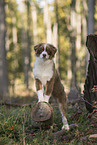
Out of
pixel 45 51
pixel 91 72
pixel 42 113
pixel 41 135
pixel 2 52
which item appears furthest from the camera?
pixel 2 52

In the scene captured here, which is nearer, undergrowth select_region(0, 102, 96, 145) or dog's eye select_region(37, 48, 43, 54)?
dog's eye select_region(37, 48, 43, 54)

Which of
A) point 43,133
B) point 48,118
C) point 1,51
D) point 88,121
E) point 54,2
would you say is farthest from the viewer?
point 54,2

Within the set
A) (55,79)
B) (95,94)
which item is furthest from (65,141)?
(95,94)

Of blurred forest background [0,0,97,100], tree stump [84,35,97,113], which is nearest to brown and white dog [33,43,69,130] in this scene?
tree stump [84,35,97,113]

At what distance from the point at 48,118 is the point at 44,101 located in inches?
15.5

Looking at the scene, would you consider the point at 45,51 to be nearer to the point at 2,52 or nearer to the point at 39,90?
the point at 39,90

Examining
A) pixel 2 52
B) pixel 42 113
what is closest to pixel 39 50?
pixel 42 113

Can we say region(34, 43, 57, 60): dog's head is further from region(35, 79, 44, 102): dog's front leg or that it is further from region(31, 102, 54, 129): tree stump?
region(31, 102, 54, 129): tree stump

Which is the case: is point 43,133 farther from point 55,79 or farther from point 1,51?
point 1,51

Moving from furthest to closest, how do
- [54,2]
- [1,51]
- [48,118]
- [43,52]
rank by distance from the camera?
[54,2] < [1,51] < [48,118] < [43,52]

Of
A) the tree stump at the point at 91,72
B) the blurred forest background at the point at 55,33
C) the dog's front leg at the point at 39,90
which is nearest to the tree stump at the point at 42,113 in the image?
the dog's front leg at the point at 39,90

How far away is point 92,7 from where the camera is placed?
9.37 m

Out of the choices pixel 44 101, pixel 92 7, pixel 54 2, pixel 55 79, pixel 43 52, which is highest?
pixel 54 2

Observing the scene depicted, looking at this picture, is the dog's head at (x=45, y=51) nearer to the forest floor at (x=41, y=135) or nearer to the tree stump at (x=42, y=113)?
the tree stump at (x=42, y=113)
